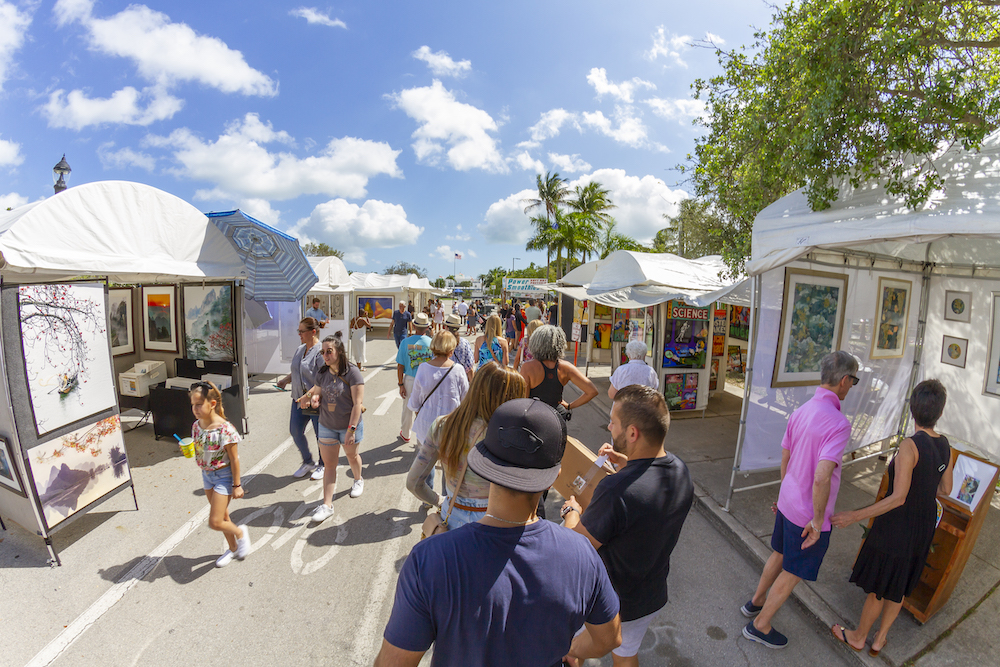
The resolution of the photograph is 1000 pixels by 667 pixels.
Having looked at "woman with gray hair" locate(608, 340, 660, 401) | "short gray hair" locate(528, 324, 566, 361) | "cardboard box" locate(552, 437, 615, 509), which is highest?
"short gray hair" locate(528, 324, 566, 361)

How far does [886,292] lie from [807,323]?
158cm

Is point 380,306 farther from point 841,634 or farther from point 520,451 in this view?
point 520,451

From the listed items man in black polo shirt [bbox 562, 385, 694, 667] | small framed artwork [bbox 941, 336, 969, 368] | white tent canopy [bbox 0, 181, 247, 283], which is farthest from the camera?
small framed artwork [bbox 941, 336, 969, 368]

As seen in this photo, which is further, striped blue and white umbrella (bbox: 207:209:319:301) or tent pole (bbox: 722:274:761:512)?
striped blue and white umbrella (bbox: 207:209:319:301)

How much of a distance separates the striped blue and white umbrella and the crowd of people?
134 inches

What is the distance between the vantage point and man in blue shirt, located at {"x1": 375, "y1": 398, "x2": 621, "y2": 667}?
46.8 inches

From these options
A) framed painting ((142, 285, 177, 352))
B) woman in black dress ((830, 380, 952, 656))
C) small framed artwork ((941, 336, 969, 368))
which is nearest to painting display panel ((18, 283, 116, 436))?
framed painting ((142, 285, 177, 352))

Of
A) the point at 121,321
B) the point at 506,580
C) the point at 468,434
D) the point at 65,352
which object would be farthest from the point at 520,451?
the point at 121,321

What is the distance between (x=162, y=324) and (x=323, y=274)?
6140 millimetres

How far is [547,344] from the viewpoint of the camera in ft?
13.2

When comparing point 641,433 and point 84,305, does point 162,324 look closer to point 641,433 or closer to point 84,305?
point 84,305

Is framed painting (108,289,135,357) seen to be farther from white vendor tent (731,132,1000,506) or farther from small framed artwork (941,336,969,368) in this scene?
small framed artwork (941,336,969,368)

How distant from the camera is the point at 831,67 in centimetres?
406

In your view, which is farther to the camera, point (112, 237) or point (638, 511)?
point (112, 237)
